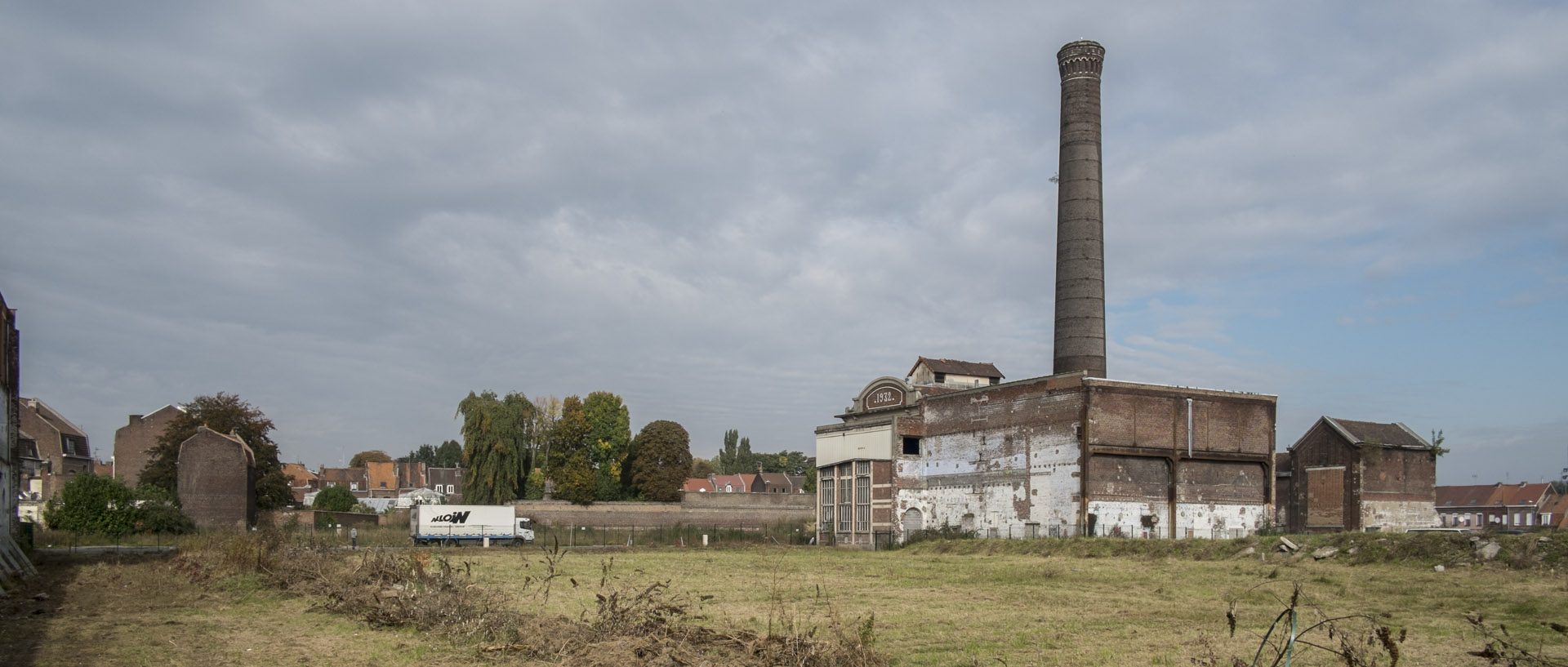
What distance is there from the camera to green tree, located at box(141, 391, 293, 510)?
63312 mm

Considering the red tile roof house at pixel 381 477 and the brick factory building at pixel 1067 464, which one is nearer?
the brick factory building at pixel 1067 464

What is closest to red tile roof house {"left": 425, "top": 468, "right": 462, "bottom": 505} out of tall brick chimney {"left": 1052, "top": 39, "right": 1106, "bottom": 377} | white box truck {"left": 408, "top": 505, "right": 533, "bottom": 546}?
white box truck {"left": 408, "top": 505, "right": 533, "bottom": 546}

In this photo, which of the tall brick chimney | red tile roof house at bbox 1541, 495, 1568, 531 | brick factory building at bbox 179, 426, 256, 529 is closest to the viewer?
the tall brick chimney

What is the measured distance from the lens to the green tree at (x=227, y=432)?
63312 mm

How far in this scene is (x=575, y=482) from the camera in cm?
8244

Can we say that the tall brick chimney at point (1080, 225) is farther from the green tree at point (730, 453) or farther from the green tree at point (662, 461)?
the green tree at point (730, 453)

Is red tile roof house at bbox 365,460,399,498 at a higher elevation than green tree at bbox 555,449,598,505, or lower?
lower

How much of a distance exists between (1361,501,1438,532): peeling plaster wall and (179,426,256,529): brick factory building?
187 ft

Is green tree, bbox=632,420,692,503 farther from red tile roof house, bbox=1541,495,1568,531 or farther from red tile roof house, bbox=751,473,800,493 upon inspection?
red tile roof house, bbox=1541,495,1568,531

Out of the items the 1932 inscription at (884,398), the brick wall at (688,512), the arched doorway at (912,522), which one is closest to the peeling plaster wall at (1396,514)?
the arched doorway at (912,522)

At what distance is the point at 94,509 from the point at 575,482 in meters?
36.0

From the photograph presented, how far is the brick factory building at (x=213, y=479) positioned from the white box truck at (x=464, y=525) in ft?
33.5

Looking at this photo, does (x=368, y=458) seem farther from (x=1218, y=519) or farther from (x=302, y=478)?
(x=1218, y=519)

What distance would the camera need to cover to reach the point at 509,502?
237 feet
